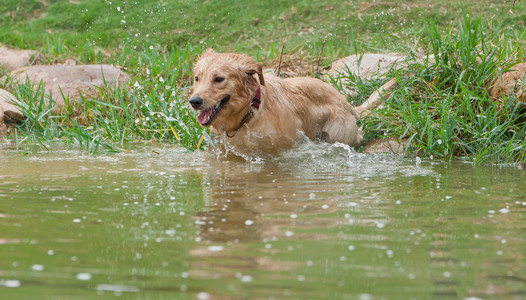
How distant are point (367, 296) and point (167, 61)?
7539 mm

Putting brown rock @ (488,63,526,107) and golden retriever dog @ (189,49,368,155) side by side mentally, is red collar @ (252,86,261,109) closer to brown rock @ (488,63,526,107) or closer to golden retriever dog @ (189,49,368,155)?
golden retriever dog @ (189,49,368,155)

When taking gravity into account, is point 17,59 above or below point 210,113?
above

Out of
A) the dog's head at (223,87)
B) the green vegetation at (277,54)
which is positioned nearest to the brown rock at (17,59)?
the green vegetation at (277,54)

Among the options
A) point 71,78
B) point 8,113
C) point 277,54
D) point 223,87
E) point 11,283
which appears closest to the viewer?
point 11,283

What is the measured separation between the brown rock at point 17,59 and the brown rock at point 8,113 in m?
1.89

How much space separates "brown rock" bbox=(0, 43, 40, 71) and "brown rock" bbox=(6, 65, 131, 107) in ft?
1.94

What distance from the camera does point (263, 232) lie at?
3.61 m

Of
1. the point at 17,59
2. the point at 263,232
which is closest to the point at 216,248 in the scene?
the point at 263,232

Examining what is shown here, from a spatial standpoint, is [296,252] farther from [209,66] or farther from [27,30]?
[27,30]

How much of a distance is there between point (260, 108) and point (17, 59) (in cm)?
592

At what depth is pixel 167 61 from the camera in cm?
972

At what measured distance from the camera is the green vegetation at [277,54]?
22.3 ft

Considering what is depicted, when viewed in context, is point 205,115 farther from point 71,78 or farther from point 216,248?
point 71,78

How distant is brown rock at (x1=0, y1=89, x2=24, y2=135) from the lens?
8727 mm
